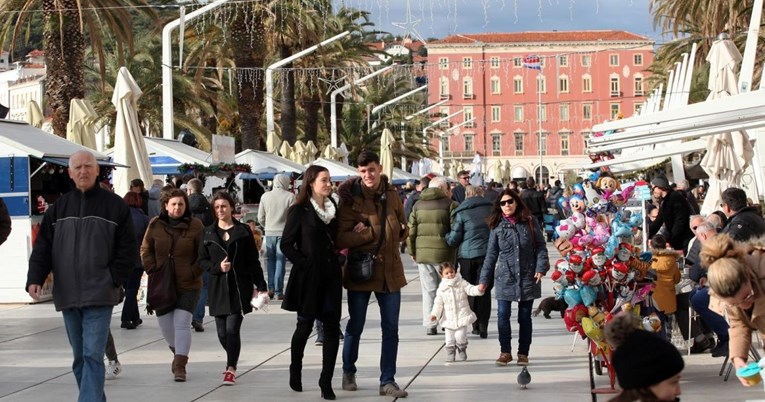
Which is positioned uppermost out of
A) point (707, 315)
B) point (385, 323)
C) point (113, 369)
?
point (385, 323)

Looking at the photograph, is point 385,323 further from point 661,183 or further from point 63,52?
point 63,52

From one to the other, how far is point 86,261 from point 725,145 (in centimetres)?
1662

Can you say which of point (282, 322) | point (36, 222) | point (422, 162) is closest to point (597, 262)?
point (282, 322)

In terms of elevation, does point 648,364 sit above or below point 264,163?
below

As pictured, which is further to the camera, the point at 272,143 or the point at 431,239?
the point at 272,143

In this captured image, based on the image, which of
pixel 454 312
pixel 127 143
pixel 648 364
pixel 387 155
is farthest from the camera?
pixel 387 155

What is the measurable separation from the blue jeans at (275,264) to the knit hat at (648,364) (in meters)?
13.1

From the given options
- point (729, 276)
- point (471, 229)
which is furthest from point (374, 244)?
point (471, 229)

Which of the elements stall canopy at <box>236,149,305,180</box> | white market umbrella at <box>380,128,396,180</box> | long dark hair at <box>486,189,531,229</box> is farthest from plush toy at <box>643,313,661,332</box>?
white market umbrella at <box>380,128,396,180</box>

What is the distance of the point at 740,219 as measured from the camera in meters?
10.8

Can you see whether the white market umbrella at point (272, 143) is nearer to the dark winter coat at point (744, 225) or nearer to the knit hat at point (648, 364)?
the dark winter coat at point (744, 225)

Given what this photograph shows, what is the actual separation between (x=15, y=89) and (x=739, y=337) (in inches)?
4816

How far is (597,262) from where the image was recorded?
954cm

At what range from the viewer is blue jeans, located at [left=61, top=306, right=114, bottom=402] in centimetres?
805
